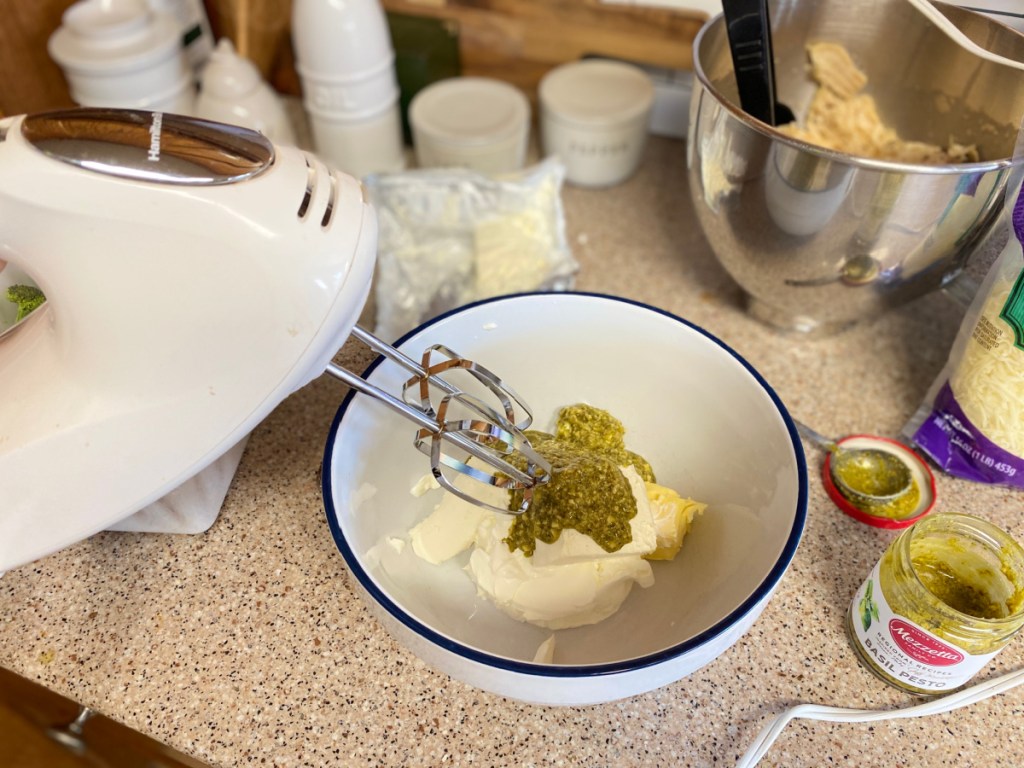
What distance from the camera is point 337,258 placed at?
1.35 feet

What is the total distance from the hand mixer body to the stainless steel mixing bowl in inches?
12.7

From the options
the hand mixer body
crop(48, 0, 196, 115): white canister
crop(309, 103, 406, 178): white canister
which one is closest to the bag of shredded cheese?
the hand mixer body

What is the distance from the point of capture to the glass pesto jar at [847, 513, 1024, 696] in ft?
1.43

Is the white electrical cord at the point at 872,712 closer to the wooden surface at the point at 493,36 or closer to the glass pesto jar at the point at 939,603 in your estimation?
the glass pesto jar at the point at 939,603

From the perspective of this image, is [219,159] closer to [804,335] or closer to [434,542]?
[434,542]

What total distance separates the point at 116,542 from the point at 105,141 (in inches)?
12.4

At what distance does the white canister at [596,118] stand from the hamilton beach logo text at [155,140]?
0.57 m

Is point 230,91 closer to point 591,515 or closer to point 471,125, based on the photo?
point 471,125

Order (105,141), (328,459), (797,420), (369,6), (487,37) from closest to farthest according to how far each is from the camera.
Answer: (105,141), (328,459), (797,420), (369,6), (487,37)

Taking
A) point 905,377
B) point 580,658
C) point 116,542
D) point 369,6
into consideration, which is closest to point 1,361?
point 116,542

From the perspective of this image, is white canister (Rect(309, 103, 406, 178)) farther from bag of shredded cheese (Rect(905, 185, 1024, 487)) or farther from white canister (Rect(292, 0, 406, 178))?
bag of shredded cheese (Rect(905, 185, 1024, 487))

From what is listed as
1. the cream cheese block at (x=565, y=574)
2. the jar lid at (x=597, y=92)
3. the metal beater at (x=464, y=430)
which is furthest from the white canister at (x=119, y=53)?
the cream cheese block at (x=565, y=574)

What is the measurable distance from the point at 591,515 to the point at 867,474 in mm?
252

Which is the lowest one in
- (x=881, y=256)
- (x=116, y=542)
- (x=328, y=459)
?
(x=116, y=542)
